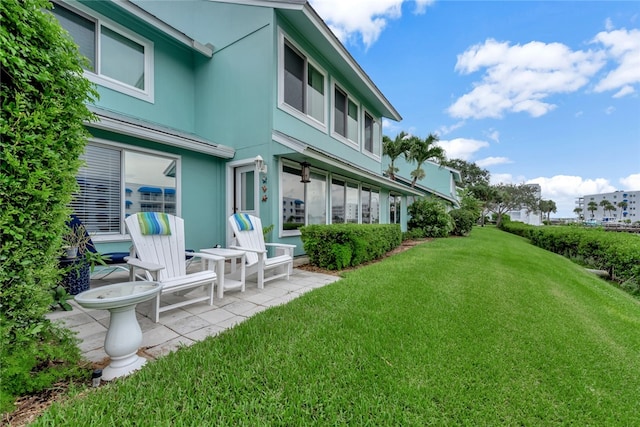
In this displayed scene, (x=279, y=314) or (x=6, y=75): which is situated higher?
(x=6, y=75)

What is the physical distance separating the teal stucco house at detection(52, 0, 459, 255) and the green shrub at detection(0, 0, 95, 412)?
3.62 meters

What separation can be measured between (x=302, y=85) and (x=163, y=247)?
6228 millimetres

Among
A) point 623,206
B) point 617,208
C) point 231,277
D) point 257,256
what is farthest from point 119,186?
point 617,208

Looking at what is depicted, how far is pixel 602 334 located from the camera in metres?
3.36

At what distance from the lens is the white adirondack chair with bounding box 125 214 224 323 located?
3113 millimetres

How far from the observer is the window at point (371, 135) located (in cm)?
1209

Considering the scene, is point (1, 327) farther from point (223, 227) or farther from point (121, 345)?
point (223, 227)

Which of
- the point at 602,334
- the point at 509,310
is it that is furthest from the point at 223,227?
the point at 602,334

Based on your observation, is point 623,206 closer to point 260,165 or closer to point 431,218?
point 431,218

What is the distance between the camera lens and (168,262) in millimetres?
3695

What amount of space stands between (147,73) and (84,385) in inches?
308

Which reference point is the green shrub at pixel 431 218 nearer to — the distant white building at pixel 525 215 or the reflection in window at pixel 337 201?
the reflection in window at pixel 337 201

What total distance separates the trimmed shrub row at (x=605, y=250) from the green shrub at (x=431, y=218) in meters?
5.34

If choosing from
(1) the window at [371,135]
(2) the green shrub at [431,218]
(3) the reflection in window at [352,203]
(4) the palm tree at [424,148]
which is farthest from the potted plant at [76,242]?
(4) the palm tree at [424,148]
